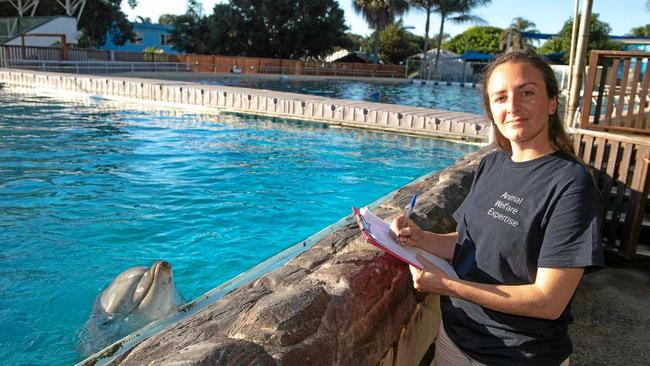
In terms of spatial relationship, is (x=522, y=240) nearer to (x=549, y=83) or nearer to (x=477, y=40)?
(x=549, y=83)

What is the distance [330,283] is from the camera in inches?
74.7

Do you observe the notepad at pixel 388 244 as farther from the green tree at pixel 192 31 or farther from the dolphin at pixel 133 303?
the green tree at pixel 192 31

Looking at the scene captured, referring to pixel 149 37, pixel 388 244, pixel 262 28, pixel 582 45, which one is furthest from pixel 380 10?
pixel 388 244

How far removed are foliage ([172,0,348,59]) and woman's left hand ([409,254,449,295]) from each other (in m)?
43.9

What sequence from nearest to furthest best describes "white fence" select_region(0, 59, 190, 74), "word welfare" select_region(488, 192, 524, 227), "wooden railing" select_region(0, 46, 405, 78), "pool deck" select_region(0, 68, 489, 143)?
"word welfare" select_region(488, 192, 524, 227) < "pool deck" select_region(0, 68, 489, 143) < "white fence" select_region(0, 59, 190, 74) < "wooden railing" select_region(0, 46, 405, 78)

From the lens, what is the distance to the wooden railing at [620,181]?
13.6ft

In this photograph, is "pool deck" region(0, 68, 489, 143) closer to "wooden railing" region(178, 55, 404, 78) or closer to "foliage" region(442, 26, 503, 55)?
"wooden railing" region(178, 55, 404, 78)

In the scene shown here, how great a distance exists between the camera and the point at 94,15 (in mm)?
40531

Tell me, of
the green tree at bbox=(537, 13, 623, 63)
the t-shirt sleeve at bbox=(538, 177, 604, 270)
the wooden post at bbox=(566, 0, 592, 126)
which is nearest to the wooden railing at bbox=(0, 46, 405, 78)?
the green tree at bbox=(537, 13, 623, 63)

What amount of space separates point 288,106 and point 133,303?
12047mm

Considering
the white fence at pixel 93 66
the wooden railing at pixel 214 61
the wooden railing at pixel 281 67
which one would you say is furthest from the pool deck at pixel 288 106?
the wooden railing at pixel 281 67

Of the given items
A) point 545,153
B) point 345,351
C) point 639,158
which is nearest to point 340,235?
point 345,351

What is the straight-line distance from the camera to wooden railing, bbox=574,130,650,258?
414cm

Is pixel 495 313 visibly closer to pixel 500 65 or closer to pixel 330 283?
pixel 330 283
